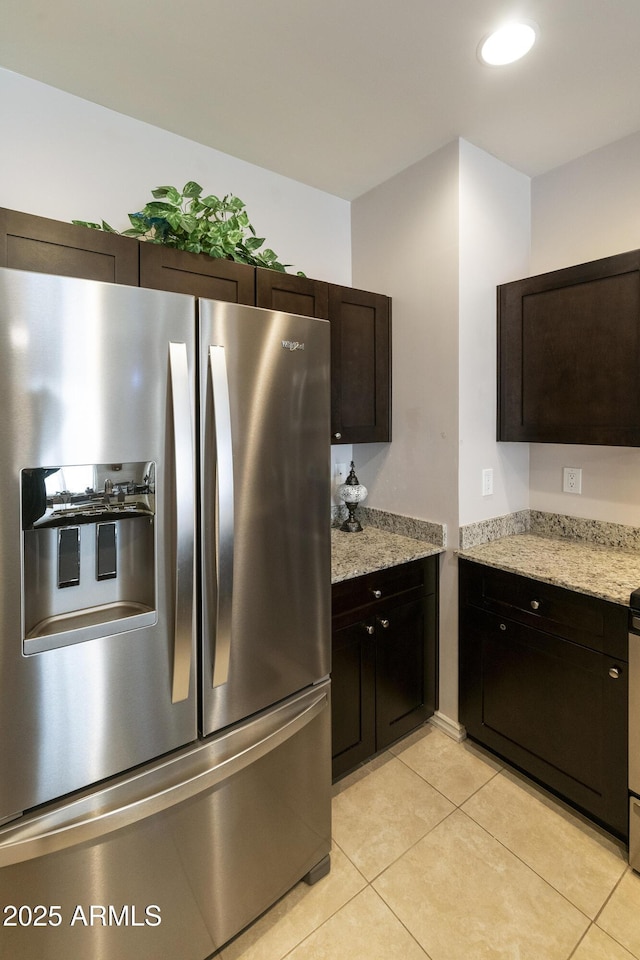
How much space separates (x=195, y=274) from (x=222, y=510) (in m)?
0.94

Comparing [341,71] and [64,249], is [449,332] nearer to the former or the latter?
[341,71]

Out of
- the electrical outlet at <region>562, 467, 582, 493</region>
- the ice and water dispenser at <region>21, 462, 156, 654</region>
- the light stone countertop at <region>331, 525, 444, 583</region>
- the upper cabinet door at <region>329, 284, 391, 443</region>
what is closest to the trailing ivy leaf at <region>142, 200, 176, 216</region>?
the upper cabinet door at <region>329, 284, 391, 443</region>

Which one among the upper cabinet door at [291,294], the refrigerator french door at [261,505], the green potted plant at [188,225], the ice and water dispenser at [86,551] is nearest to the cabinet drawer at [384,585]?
the refrigerator french door at [261,505]

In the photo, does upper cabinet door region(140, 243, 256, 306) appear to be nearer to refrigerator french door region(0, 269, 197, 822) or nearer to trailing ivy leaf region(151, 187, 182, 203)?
trailing ivy leaf region(151, 187, 182, 203)

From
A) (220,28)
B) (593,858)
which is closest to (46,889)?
(593,858)

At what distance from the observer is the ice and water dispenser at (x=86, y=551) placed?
3.32 feet

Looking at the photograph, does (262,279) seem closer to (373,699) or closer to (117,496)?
(117,496)

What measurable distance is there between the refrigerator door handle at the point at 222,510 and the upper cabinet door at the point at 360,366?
1.00 m

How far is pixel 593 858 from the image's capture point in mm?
1642

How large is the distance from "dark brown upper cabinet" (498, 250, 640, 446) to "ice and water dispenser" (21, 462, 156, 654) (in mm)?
1766

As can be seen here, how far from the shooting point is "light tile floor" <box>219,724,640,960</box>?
1.38 meters

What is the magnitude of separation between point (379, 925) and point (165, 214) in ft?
7.73

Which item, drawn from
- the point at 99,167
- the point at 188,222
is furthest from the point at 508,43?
the point at 99,167

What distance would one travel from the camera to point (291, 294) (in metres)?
1.96
